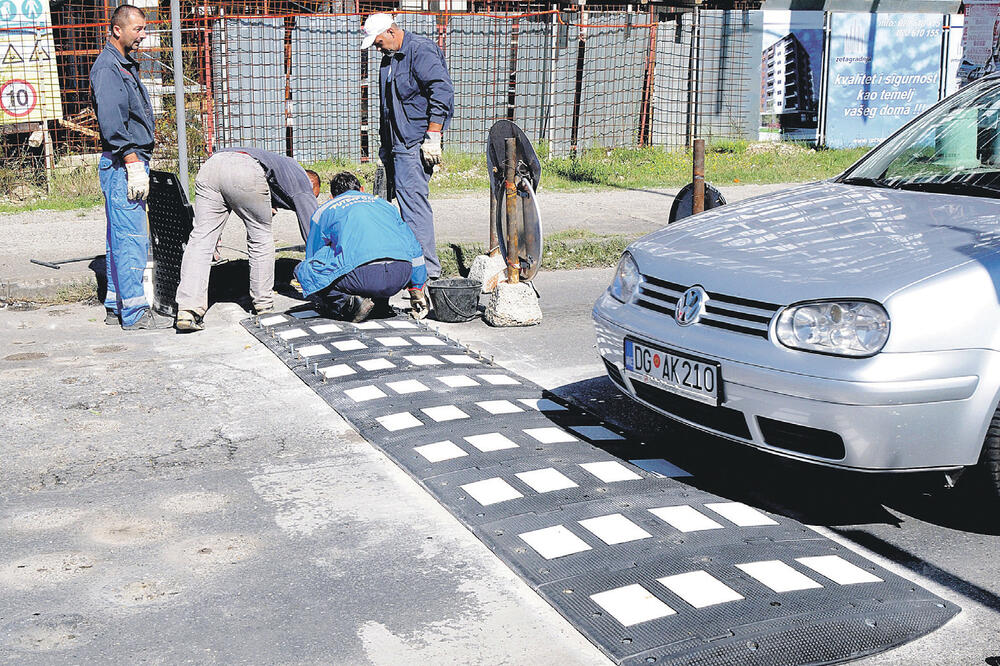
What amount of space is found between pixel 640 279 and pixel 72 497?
2561 mm

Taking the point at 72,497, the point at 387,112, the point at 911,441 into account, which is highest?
the point at 387,112

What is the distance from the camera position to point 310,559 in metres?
3.90

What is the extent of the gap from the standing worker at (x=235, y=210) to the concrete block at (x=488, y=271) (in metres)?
1.26

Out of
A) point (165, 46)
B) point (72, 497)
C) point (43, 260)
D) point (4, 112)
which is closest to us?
point (72, 497)

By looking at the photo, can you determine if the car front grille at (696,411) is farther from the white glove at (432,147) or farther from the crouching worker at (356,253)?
the white glove at (432,147)

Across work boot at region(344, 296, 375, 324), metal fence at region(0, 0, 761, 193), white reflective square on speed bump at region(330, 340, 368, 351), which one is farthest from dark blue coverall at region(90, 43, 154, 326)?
metal fence at region(0, 0, 761, 193)

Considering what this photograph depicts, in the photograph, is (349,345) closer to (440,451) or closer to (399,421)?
(399,421)

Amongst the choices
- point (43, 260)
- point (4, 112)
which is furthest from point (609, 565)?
point (4, 112)

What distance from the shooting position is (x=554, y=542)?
157 inches

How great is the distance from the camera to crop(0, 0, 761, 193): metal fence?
14266mm

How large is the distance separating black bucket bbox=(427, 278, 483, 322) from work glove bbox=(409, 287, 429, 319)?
0.06 meters

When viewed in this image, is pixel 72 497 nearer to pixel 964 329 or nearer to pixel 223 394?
pixel 223 394

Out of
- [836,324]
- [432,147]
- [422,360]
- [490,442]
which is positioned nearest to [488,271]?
[432,147]

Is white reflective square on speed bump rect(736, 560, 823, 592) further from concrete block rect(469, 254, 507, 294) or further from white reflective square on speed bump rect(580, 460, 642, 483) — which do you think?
concrete block rect(469, 254, 507, 294)
